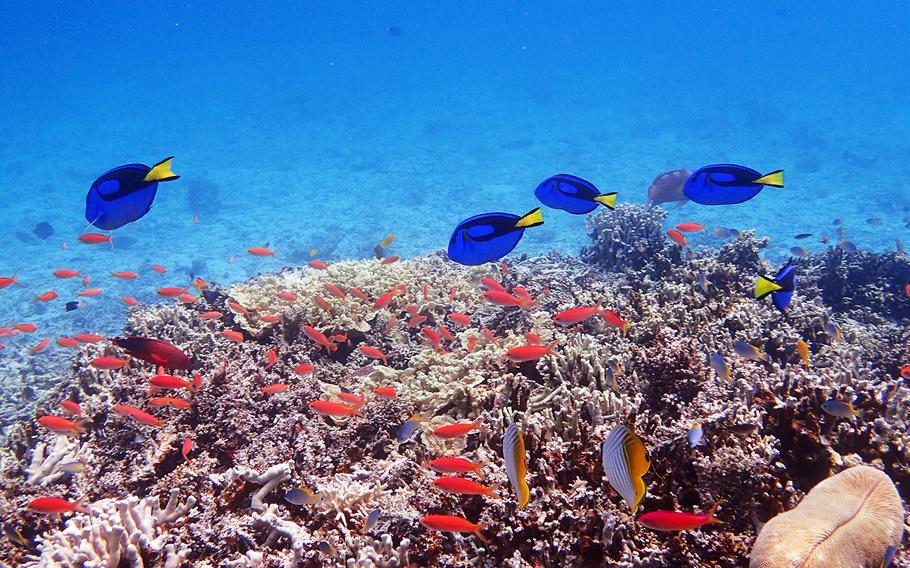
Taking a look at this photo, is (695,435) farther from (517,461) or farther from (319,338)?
(319,338)

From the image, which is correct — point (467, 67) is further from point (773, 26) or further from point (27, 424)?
point (27, 424)

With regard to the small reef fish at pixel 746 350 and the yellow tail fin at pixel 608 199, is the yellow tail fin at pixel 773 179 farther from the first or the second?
the small reef fish at pixel 746 350

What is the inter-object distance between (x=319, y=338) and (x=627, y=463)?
4.86 meters

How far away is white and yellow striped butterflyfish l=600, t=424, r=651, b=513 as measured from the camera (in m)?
2.14

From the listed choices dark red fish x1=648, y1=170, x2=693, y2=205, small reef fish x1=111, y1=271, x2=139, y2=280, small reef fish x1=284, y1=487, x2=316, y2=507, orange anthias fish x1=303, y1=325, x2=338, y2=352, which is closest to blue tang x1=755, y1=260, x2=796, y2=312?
small reef fish x1=284, y1=487, x2=316, y2=507

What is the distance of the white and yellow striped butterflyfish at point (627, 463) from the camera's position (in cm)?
214

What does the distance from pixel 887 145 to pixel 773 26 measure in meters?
128

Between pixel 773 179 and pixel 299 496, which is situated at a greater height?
pixel 773 179

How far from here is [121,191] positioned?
313cm

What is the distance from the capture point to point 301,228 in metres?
32.0

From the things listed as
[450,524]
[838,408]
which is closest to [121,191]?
[450,524]

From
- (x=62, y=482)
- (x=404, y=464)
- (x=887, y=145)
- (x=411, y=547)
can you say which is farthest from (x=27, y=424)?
(x=887, y=145)

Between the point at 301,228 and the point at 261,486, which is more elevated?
the point at 301,228

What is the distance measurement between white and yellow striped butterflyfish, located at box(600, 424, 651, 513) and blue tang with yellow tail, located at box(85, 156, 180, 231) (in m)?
3.17
